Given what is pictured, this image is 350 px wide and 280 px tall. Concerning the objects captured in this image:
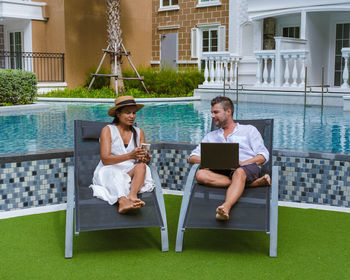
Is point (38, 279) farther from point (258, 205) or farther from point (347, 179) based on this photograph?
point (347, 179)

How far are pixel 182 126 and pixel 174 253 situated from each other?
6.13 m

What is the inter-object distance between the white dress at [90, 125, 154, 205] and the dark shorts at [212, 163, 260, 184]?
0.64 meters

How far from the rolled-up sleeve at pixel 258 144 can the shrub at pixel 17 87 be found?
1088cm

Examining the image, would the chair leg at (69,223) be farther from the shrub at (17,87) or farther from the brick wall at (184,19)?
the brick wall at (184,19)

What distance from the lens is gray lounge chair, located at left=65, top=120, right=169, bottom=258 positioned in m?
3.88

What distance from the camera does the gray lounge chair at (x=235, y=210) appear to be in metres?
3.88

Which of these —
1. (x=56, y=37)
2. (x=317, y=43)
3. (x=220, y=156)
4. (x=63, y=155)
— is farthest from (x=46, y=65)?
(x=220, y=156)

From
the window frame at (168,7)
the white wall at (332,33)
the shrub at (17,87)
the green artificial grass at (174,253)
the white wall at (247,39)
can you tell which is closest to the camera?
the green artificial grass at (174,253)

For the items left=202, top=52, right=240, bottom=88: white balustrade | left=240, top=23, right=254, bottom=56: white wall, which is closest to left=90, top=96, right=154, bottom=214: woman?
left=202, top=52, right=240, bottom=88: white balustrade

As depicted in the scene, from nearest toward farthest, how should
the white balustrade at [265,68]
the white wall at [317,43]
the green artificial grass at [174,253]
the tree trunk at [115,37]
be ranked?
the green artificial grass at [174,253]
the white balustrade at [265,68]
the white wall at [317,43]
the tree trunk at [115,37]

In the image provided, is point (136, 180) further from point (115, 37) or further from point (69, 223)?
point (115, 37)

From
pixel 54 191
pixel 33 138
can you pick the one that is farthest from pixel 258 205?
pixel 33 138

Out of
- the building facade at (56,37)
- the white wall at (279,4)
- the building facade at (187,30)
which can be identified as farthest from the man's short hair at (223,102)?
the building facade at (56,37)

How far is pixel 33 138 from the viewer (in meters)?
8.57
